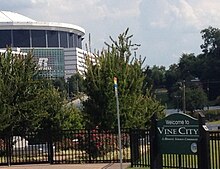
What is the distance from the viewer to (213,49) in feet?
392

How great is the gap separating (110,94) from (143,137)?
659 centimetres

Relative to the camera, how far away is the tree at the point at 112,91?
83.9 ft

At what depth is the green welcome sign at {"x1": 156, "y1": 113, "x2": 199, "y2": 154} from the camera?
15375 mm

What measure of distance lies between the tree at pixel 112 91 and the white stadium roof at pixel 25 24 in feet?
419

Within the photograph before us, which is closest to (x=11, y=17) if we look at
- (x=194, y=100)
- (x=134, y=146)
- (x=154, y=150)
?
(x=194, y=100)

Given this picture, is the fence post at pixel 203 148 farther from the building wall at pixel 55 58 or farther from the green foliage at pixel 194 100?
Answer: the building wall at pixel 55 58

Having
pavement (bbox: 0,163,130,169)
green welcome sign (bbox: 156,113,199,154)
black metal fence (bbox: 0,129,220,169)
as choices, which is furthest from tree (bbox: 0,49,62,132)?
green welcome sign (bbox: 156,113,199,154)

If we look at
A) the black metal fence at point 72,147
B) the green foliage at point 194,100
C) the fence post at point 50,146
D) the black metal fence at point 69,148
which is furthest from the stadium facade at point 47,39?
the fence post at point 50,146

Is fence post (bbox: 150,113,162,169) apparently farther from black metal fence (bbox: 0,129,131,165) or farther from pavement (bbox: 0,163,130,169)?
black metal fence (bbox: 0,129,131,165)

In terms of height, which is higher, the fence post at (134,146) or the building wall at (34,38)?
the building wall at (34,38)

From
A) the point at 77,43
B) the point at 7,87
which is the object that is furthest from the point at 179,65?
the point at 7,87

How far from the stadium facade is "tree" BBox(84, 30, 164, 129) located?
118545 millimetres

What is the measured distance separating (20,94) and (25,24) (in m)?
129

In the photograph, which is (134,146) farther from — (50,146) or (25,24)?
(25,24)
